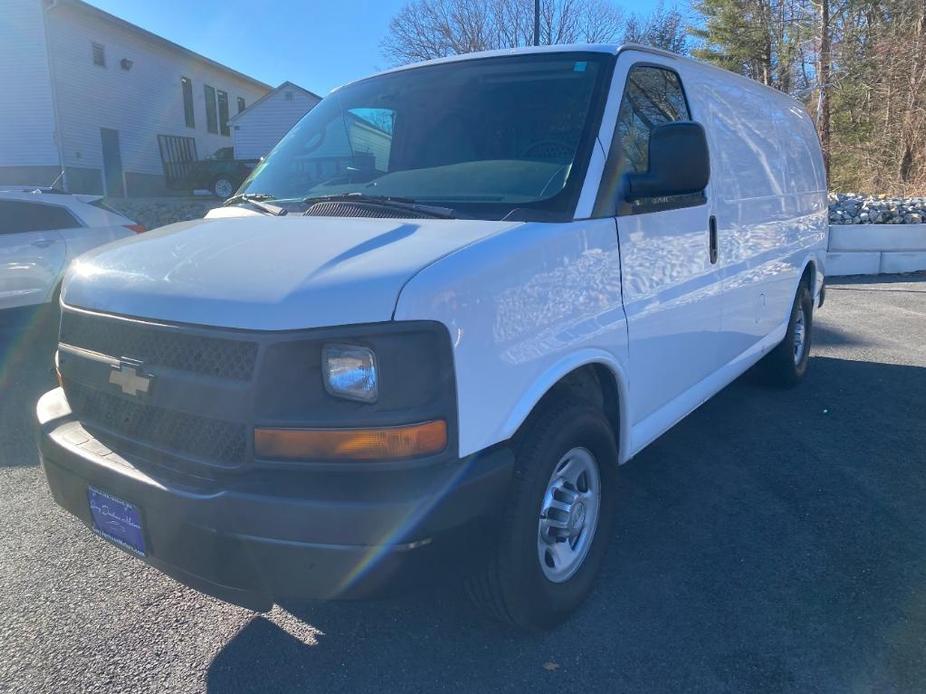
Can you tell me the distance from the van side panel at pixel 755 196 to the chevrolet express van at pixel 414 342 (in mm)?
218

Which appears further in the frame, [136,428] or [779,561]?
[779,561]

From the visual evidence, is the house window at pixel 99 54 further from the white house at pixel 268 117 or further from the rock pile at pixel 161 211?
the rock pile at pixel 161 211

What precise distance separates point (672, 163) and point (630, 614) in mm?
1792

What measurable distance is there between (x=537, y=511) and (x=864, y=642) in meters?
1.40

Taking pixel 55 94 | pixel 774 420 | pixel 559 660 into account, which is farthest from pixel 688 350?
pixel 55 94

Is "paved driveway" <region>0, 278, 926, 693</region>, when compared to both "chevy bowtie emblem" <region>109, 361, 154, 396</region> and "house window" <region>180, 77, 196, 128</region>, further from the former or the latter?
"house window" <region>180, 77, 196, 128</region>

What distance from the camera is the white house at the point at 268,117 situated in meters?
29.3

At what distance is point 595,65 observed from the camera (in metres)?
3.16

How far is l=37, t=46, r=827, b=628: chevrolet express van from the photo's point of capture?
6.74 feet

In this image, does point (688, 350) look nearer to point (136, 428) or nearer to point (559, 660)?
point (559, 660)

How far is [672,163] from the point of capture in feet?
9.41

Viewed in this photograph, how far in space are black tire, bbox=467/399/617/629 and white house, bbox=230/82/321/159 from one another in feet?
94.8

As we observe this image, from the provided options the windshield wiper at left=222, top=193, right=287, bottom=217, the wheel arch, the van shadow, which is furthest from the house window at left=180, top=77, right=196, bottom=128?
the wheel arch

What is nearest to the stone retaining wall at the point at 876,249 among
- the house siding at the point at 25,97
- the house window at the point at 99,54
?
the house siding at the point at 25,97
